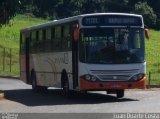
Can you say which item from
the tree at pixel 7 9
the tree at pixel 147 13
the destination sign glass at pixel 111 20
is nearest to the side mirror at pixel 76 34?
the destination sign glass at pixel 111 20

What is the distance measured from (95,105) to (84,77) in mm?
1747

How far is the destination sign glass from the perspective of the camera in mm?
22984

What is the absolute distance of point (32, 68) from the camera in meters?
30.7

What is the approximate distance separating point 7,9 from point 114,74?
5737mm

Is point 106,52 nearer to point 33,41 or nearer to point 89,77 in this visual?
point 89,77

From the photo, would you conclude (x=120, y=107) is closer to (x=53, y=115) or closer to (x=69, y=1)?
(x=53, y=115)

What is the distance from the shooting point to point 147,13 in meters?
101

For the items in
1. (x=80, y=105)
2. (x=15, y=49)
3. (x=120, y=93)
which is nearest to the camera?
(x=80, y=105)

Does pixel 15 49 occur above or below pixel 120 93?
above

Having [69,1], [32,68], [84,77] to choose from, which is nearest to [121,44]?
[84,77]

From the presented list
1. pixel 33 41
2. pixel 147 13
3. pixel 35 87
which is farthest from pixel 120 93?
pixel 147 13

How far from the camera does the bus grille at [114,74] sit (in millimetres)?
22547

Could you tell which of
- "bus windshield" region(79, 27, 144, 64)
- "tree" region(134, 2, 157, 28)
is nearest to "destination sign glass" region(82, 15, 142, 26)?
"bus windshield" region(79, 27, 144, 64)

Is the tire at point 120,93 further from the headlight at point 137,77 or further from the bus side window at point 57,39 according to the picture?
the bus side window at point 57,39
